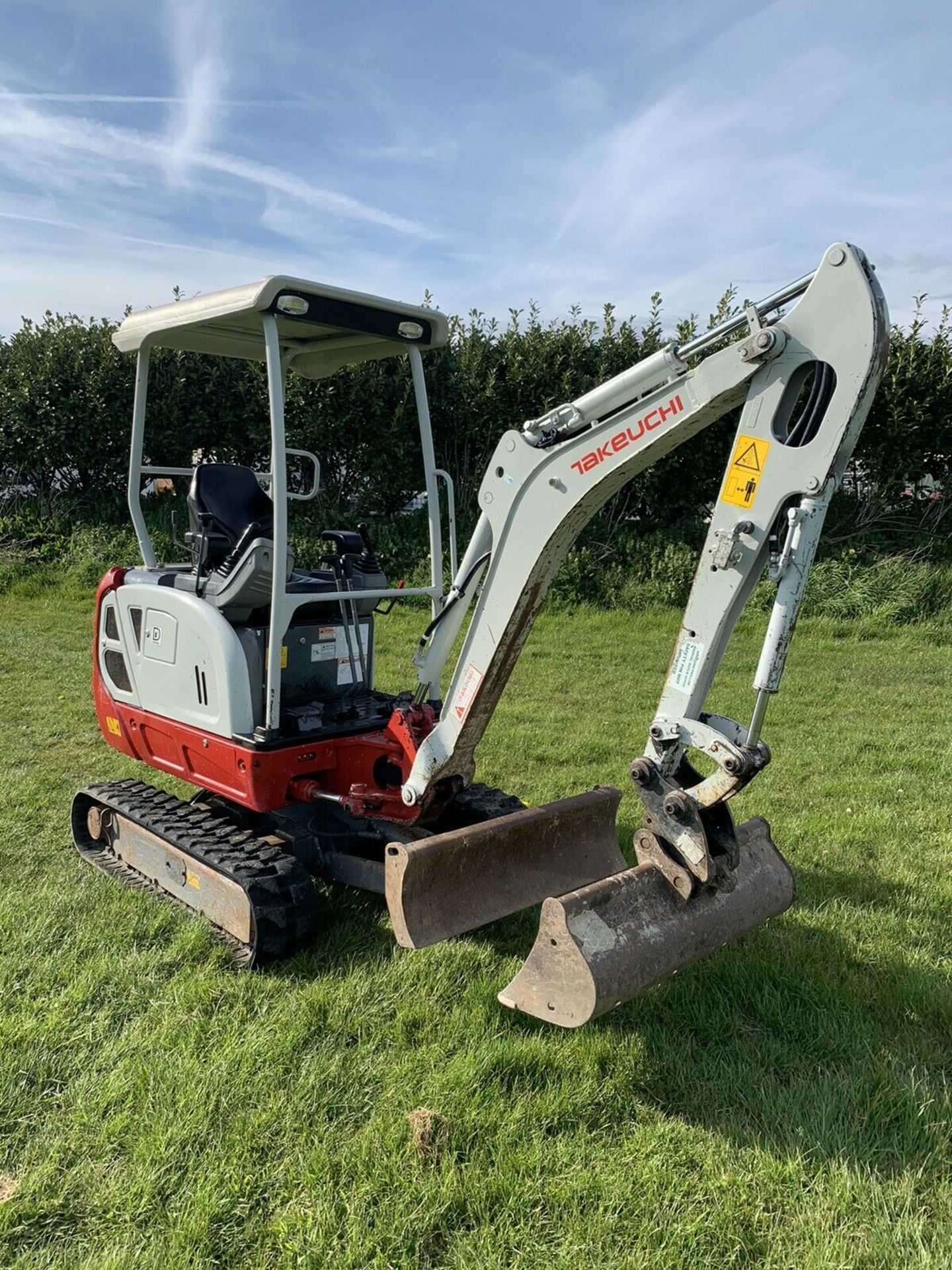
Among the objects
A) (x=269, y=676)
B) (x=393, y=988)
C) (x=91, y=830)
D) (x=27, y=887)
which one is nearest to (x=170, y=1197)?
(x=393, y=988)

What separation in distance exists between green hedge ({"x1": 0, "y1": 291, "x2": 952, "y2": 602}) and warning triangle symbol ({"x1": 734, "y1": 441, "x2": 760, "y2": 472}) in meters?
8.59

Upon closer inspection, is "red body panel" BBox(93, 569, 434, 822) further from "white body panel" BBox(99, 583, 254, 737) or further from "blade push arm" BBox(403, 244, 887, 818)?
"blade push arm" BBox(403, 244, 887, 818)

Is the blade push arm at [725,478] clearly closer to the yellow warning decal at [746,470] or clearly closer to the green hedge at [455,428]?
the yellow warning decal at [746,470]

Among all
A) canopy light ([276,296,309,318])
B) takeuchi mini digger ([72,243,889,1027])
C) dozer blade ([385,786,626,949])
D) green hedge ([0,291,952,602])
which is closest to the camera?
takeuchi mini digger ([72,243,889,1027])

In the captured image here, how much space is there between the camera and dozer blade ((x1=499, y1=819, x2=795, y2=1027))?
3189mm

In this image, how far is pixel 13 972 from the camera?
3922 mm

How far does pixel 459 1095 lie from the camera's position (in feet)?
10.6

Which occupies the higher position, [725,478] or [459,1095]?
[725,478]

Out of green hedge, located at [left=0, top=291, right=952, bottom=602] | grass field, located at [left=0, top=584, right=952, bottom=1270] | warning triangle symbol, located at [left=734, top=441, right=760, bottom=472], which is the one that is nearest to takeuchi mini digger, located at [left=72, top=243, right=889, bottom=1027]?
warning triangle symbol, located at [left=734, top=441, right=760, bottom=472]

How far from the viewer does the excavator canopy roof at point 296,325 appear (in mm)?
4027

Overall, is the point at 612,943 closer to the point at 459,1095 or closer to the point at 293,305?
the point at 459,1095

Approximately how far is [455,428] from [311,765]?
29.3 feet

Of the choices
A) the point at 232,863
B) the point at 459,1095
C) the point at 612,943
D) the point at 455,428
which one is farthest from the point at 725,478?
the point at 455,428

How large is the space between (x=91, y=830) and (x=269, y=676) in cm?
178
